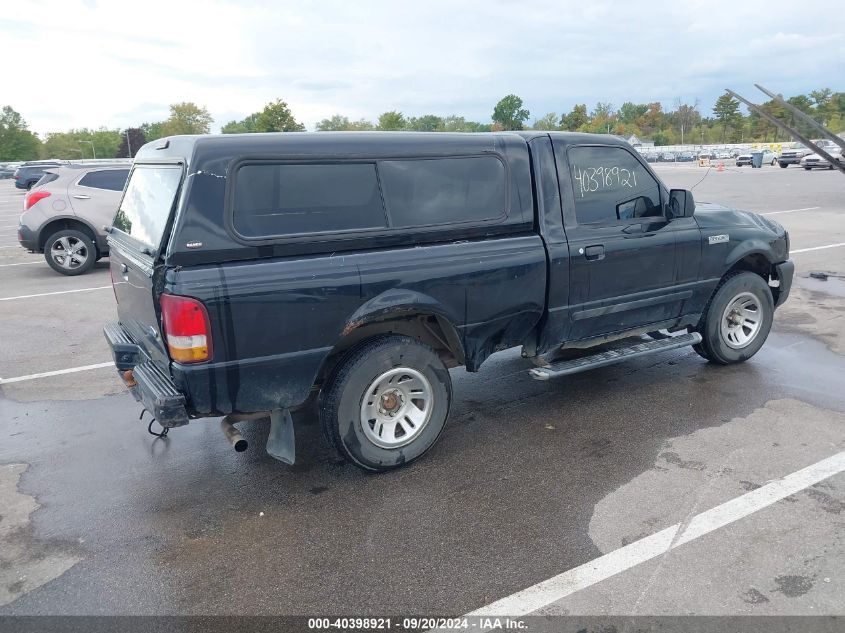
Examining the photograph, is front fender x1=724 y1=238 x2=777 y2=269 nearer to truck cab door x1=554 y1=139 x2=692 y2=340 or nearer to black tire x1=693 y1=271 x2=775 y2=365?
black tire x1=693 y1=271 x2=775 y2=365

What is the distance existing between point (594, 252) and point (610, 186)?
574 mm

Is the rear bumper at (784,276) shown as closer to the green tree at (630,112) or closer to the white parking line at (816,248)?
the white parking line at (816,248)

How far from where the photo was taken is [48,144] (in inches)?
3905

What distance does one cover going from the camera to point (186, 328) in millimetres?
3381

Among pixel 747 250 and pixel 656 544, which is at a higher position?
pixel 747 250

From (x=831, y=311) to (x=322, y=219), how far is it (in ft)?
21.9

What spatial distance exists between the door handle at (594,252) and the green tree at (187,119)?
79409 millimetres

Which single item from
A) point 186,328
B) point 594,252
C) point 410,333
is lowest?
point 410,333

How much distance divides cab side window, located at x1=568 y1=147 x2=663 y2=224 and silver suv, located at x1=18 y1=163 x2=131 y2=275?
8658 millimetres

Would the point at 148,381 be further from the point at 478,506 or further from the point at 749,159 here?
the point at 749,159

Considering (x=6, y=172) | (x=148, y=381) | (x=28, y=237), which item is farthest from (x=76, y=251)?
(x=6, y=172)

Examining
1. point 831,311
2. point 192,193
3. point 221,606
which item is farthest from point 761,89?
point 221,606

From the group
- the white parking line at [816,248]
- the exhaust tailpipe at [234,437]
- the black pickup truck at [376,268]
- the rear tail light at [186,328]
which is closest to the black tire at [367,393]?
the black pickup truck at [376,268]

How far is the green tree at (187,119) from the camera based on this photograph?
77.6 m
